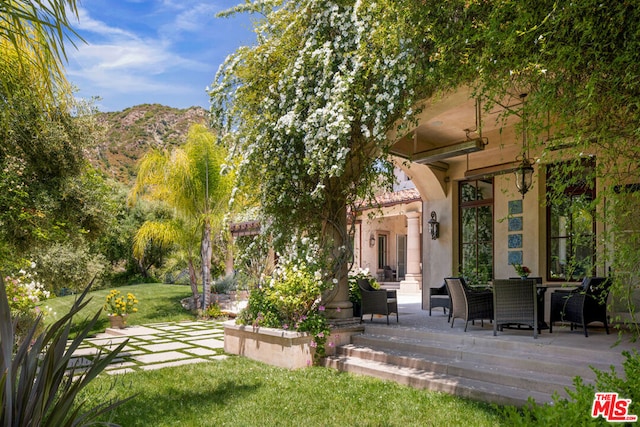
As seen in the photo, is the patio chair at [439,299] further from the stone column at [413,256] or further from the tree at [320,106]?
the stone column at [413,256]

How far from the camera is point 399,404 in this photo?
429 cm

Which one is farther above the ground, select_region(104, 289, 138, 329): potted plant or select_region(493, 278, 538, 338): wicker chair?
select_region(493, 278, 538, 338): wicker chair

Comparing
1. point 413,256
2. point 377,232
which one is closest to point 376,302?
point 413,256

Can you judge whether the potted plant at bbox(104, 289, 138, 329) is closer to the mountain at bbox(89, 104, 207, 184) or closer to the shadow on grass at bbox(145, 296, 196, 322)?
the shadow on grass at bbox(145, 296, 196, 322)

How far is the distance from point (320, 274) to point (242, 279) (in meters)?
1.76

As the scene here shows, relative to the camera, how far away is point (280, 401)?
4.48 meters

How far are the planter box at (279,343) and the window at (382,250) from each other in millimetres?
13332

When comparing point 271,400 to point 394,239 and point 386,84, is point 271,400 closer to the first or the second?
point 386,84

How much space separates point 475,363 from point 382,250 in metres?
15.0

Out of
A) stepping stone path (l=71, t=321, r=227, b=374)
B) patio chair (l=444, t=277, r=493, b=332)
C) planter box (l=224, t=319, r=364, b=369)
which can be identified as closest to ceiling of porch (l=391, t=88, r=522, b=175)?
patio chair (l=444, t=277, r=493, b=332)

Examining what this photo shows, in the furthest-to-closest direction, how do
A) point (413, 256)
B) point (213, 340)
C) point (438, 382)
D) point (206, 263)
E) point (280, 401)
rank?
point (413, 256), point (206, 263), point (213, 340), point (438, 382), point (280, 401)

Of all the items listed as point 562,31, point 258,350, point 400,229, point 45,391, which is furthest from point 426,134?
point 400,229

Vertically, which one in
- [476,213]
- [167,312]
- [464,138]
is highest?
[464,138]

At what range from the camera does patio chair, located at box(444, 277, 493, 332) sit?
632cm
